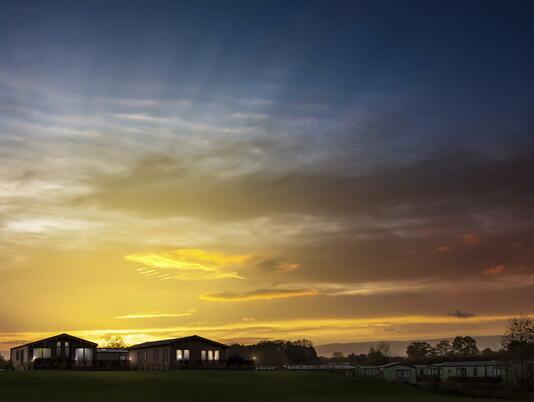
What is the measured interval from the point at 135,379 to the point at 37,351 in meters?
43.9

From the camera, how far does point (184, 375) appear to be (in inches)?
3221

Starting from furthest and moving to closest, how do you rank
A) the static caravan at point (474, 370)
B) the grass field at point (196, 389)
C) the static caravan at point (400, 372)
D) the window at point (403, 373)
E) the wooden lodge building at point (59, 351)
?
1. the window at point (403, 373)
2. the static caravan at point (400, 372)
3. the static caravan at point (474, 370)
4. the wooden lodge building at point (59, 351)
5. the grass field at point (196, 389)

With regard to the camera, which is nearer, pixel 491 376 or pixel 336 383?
pixel 336 383

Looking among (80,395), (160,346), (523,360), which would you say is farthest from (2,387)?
(523,360)

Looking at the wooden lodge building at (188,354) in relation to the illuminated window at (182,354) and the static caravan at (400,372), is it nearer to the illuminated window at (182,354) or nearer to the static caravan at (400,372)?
the illuminated window at (182,354)

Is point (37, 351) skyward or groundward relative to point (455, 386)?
skyward

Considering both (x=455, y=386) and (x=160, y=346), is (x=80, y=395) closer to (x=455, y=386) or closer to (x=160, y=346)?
(x=160, y=346)

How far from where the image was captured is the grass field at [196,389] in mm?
56094

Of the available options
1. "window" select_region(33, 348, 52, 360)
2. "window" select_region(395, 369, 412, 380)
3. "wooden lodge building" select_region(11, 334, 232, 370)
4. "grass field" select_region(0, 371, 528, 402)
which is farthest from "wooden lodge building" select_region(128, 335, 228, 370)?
"window" select_region(395, 369, 412, 380)

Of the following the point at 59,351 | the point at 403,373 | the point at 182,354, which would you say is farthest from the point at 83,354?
the point at 403,373

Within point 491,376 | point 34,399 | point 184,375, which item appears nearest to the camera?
point 34,399

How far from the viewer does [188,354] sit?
10950cm

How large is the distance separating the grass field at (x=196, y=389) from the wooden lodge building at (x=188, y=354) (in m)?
21.9

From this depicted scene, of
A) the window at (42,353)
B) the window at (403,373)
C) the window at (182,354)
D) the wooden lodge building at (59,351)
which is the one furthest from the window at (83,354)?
the window at (403,373)
